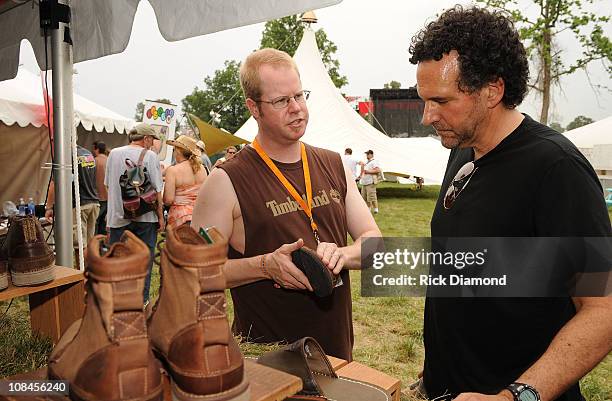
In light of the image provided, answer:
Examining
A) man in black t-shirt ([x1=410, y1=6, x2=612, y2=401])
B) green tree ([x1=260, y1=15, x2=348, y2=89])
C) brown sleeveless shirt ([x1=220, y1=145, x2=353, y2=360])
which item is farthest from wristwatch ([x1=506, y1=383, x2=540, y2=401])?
green tree ([x1=260, y1=15, x2=348, y2=89])

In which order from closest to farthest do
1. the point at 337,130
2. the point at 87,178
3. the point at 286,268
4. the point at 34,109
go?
the point at 286,268, the point at 87,178, the point at 34,109, the point at 337,130

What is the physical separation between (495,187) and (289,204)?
851mm

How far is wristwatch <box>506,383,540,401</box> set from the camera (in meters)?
1.16

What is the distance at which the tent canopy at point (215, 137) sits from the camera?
17266 mm

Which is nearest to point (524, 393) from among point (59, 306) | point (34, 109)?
point (59, 306)

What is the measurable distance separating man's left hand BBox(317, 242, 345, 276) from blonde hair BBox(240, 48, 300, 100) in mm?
736

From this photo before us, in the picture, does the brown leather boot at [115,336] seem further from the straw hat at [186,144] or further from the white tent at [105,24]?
the straw hat at [186,144]

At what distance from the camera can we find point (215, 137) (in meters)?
17.7

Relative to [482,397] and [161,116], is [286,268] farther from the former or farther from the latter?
[161,116]

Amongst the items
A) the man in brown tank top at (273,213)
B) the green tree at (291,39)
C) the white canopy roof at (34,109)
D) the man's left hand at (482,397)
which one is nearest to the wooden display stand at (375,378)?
the man's left hand at (482,397)

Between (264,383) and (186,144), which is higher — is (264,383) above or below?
below

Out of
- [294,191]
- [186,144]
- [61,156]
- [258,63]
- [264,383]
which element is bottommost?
[264,383]

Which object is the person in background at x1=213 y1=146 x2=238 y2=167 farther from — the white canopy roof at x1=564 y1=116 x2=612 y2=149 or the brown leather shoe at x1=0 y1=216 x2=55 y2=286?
the white canopy roof at x1=564 y1=116 x2=612 y2=149

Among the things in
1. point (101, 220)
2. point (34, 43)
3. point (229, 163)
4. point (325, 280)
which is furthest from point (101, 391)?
point (101, 220)
